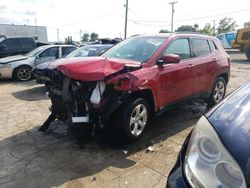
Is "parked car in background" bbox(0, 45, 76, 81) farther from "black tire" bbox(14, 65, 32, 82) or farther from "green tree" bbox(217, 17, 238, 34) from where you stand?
"green tree" bbox(217, 17, 238, 34)

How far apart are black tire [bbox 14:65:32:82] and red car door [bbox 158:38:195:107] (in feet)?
25.4

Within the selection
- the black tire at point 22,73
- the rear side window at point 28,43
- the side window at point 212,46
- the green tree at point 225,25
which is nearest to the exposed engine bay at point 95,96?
the side window at point 212,46

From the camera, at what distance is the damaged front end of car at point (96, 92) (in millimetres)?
3904

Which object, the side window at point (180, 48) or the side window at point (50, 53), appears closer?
the side window at point (180, 48)

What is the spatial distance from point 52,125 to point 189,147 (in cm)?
394

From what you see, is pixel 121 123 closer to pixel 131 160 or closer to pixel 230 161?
pixel 131 160

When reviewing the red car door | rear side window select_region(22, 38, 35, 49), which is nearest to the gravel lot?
the red car door

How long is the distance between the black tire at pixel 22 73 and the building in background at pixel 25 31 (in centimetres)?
2077

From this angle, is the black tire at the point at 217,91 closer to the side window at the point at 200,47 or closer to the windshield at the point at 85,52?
the side window at the point at 200,47

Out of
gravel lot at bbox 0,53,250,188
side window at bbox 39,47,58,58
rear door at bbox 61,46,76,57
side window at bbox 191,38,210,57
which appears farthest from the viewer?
rear door at bbox 61,46,76,57

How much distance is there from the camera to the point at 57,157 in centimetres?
396

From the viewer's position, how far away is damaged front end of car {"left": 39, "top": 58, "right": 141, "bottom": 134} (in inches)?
154

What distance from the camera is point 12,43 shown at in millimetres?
13469

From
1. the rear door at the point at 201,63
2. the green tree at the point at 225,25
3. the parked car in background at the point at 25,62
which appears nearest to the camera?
the rear door at the point at 201,63
